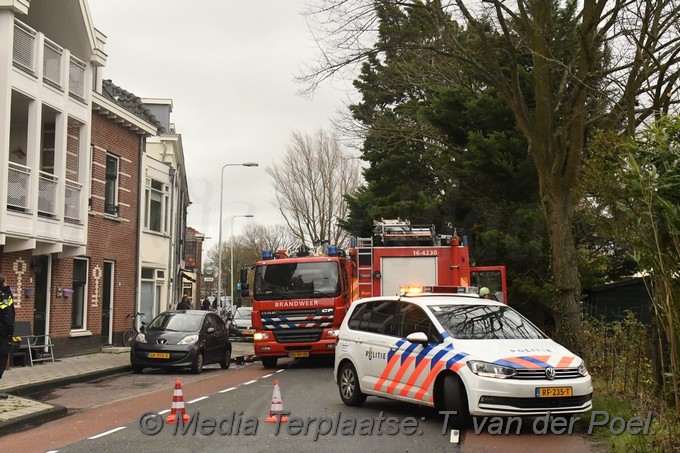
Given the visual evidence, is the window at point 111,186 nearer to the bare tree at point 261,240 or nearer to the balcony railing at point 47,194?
the balcony railing at point 47,194

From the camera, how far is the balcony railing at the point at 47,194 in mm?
19312

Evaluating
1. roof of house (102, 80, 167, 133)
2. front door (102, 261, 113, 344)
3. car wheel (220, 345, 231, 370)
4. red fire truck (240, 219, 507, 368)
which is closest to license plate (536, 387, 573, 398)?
red fire truck (240, 219, 507, 368)

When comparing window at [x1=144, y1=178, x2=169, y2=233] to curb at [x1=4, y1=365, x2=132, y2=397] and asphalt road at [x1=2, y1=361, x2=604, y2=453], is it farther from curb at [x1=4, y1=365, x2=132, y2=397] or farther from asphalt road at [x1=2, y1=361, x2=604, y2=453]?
asphalt road at [x1=2, y1=361, x2=604, y2=453]

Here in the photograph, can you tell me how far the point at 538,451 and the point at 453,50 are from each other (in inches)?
472

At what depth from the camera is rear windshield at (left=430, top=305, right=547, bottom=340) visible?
10.2 metres

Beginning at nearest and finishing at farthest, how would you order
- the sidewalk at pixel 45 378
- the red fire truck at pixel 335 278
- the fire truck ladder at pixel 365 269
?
the sidewalk at pixel 45 378 → the red fire truck at pixel 335 278 → the fire truck ladder at pixel 365 269

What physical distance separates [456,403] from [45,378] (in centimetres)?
998

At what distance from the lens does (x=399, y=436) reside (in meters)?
9.41

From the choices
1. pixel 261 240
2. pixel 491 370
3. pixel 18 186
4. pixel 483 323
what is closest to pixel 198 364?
pixel 18 186

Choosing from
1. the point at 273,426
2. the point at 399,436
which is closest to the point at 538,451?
the point at 399,436

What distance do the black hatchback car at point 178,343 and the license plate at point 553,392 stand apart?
440 inches

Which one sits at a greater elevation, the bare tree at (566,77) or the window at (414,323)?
the bare tree at (566,77)

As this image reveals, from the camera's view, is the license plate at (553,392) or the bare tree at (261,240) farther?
the bare tree at (261,240)

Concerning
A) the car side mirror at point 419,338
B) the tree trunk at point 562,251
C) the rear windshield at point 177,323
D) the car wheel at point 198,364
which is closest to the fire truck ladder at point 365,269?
the tree trunk at point 562,251
